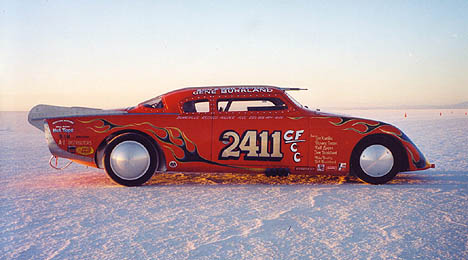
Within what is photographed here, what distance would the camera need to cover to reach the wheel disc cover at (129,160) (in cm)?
542

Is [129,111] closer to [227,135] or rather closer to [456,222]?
[227,135]

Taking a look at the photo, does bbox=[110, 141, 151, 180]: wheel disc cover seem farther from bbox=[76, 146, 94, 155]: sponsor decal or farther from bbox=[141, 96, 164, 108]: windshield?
bbox=[141, 96, 164, 108]: windshield

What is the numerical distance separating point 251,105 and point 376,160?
6.56 ft

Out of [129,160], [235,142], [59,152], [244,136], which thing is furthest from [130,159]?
[244,136]

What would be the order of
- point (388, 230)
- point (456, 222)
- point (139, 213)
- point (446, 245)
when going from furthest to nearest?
point (139, 213)
point (456, 222)
point (388, 230)
point (446, 245)

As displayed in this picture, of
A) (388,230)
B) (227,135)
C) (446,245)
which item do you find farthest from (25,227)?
(446,245)

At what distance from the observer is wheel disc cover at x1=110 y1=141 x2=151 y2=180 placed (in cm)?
542

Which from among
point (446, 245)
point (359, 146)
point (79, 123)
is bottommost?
point (446, 245)

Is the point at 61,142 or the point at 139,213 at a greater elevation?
the point at 61,142

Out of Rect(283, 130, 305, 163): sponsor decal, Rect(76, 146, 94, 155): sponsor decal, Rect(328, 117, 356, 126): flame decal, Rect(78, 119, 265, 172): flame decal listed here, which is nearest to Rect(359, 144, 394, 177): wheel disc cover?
Rect(328, 117, 356, 126): flame decal

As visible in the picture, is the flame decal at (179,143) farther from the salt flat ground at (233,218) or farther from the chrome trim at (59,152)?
the chrome trim at (59,152)

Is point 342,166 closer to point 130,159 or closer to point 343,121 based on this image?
point 343,121

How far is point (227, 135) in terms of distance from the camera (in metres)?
5.51

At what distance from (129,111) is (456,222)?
4503 millimetres
